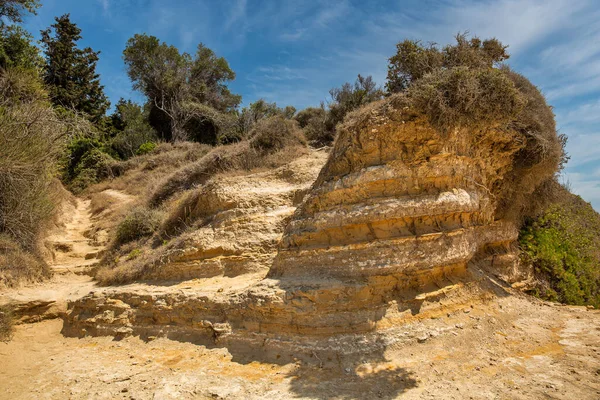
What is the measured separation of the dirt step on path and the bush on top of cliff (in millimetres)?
9433

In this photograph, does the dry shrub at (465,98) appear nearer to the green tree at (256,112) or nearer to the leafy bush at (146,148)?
the green tree at (256,112)

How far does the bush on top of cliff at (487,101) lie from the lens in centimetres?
651

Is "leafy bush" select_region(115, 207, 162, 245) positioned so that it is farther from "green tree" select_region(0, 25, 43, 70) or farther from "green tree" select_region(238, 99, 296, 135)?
"green tree" select_region(238, 99, 296, 135)

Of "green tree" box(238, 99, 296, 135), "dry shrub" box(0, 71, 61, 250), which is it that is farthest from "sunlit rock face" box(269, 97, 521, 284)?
"green tree" box(238, 99, 296, 135)

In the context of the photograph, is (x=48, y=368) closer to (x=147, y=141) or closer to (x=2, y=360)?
(x=2, y=360)

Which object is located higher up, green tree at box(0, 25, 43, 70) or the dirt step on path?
green tree at box(0, 25, 43, 70)

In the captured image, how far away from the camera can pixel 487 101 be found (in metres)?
6.60

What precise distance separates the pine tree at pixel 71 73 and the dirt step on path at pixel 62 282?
11.9m

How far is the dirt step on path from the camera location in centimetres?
819

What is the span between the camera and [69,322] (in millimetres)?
8305

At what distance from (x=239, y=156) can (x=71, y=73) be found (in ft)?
64.0

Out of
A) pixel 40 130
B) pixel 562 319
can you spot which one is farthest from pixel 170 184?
pixel 562 319

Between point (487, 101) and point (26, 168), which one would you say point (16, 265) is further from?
point (487, 101)

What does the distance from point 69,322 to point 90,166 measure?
1798cm
